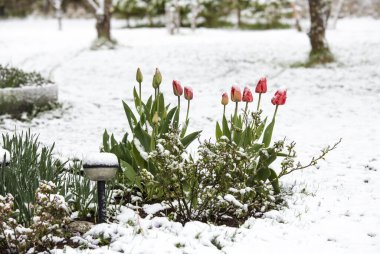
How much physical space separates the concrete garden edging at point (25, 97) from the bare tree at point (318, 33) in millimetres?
7002

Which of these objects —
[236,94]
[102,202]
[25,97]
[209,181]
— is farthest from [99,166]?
[25,97]

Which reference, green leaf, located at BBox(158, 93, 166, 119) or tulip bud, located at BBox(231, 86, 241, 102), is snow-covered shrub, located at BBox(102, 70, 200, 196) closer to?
green leaf, located at BBox(158, 93, 166, 119)

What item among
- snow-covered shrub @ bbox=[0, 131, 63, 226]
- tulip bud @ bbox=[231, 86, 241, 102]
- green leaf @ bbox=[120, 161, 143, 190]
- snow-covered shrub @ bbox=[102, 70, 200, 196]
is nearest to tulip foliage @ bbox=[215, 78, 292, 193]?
tulip bud @ bbox=[231, 86, 241, 102]

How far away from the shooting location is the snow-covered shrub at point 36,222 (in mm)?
3148

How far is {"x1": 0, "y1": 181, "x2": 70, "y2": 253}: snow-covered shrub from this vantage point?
3.15 meters

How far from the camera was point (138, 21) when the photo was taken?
89.7 ft

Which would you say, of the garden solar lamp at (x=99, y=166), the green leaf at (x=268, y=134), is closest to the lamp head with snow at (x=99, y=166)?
the garden solar lamp at (x=99, y=166)

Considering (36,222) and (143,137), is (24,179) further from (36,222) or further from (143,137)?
(143,137)

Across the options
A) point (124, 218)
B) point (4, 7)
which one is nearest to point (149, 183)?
point (124, 218)

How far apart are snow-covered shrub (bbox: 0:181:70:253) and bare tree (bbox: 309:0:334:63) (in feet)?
35.1

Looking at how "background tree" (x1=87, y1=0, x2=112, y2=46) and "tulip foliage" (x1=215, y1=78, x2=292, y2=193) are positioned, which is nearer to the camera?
"tulip foliage" (x1=215, y1=78, x2=292, y2=193)

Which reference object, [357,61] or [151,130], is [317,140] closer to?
[151,130]

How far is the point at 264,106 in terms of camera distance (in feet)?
31.3

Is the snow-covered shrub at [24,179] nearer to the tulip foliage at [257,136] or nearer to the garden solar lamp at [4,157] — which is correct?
the garden solar lamp at [4,157]
